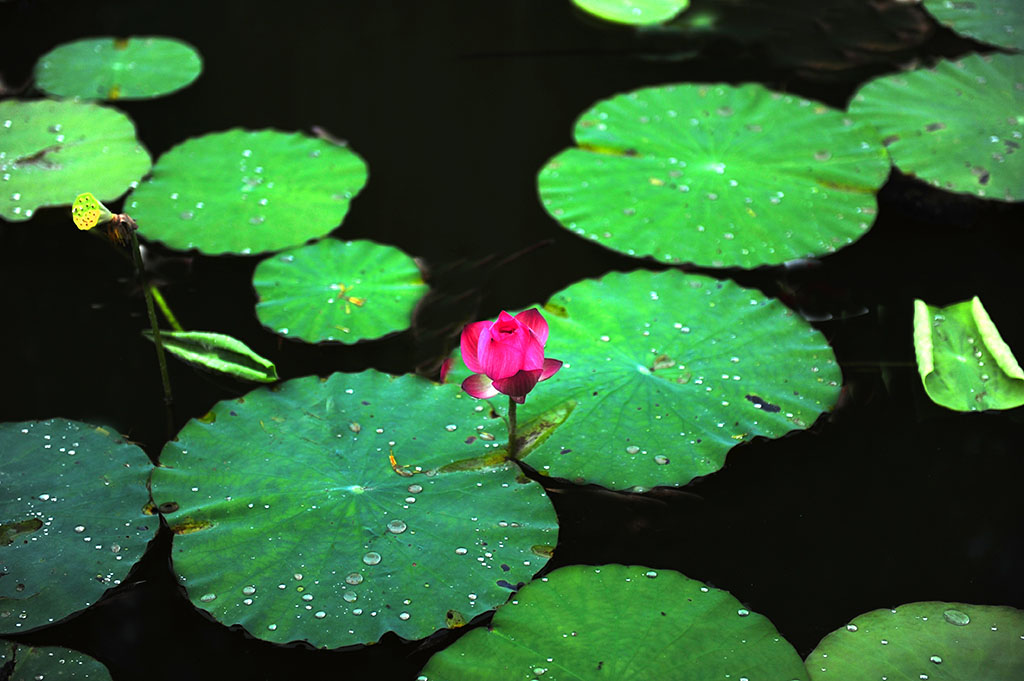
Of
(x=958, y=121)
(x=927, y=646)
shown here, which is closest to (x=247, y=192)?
(x=927, y=646)

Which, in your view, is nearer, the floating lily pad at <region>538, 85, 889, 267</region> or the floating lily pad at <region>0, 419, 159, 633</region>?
the floating lily pad at <region>0, 419, 159, 633</region>

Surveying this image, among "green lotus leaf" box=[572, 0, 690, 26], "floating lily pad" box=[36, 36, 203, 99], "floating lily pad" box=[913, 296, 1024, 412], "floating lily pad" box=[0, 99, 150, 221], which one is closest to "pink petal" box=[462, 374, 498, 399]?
"floating lily pad" box=[913, 296, 1024, 412]

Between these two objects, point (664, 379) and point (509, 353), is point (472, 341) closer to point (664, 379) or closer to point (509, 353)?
point (509, 353)

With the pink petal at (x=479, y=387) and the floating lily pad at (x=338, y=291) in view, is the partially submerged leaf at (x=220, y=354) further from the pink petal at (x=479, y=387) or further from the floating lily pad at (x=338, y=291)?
the pink petal at (x=479, y=387)

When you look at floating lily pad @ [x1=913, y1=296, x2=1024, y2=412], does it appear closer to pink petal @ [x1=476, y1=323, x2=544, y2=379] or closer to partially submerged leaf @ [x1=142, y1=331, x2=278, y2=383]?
pink petal @ [x1=476, y1=323, x2=544, y2=379]

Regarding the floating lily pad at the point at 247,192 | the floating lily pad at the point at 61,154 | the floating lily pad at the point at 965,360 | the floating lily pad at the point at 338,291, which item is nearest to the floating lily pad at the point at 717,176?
the floating lily pad at the point at 965,360

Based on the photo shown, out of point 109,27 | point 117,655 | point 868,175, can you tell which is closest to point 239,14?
point 109,27

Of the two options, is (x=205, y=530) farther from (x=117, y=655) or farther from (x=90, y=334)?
(x=90, y=334)
